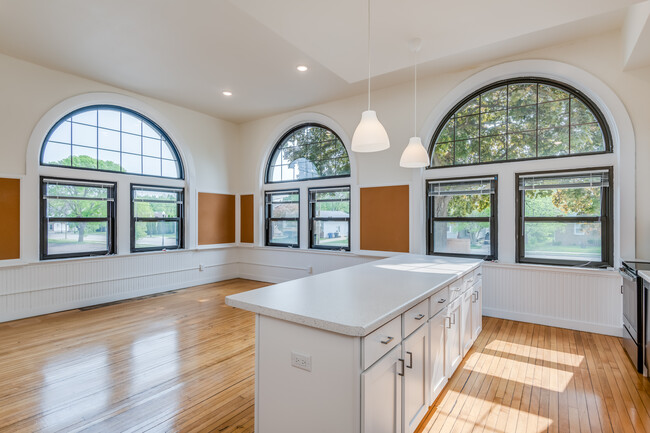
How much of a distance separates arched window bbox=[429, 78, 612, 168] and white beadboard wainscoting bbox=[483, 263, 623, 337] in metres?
1.42

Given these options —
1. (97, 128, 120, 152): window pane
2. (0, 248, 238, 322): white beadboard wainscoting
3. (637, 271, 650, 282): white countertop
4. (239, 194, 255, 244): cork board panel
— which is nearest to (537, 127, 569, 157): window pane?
(637, 271, 650, 282): white countertop

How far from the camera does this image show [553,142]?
3889 millimetres

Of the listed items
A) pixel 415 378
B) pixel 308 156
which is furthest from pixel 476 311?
pixel 308 156

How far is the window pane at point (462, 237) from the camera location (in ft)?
14.2

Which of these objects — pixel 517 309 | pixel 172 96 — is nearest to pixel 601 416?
pixel 517 309

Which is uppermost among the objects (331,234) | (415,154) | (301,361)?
(415,154)

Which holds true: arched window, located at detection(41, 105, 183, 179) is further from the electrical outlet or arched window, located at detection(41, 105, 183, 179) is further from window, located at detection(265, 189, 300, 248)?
the electrical outlet

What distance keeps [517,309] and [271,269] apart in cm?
426

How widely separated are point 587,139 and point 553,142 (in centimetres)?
32

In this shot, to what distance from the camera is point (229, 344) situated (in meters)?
3.37

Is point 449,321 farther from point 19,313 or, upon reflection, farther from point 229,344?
point 19,313

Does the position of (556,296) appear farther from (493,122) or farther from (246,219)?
(246,219)

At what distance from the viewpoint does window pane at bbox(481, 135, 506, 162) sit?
13.8ft

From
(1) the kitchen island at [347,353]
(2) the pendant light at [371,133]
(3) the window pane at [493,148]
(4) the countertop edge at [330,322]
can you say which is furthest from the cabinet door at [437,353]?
(3) the window pane at [493,148]
